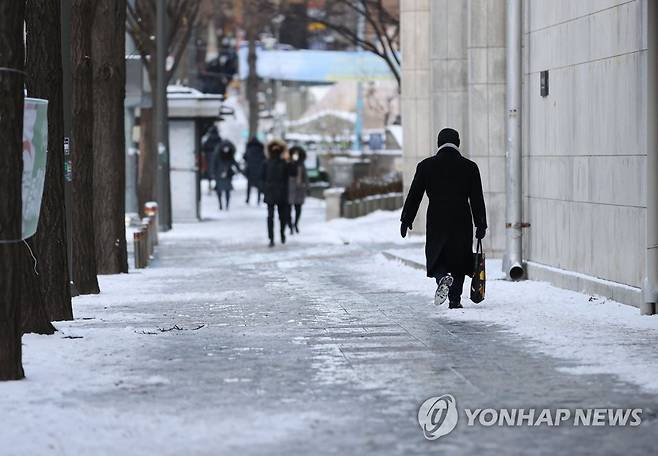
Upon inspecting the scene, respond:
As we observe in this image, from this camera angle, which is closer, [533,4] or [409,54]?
[533,4]

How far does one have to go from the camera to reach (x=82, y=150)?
20.3 m

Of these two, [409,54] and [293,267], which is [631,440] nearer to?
[293,267]

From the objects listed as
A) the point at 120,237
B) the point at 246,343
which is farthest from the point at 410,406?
the point at 120,237

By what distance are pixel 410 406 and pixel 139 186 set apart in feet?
108

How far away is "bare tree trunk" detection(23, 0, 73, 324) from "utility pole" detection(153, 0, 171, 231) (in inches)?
845

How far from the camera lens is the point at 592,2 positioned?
18.4 m

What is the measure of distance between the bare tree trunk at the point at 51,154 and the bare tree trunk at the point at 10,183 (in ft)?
11.7

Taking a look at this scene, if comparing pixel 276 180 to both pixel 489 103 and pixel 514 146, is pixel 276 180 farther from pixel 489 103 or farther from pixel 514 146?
pixel 514 146

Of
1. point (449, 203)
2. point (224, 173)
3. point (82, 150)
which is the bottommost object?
point (224, 173)

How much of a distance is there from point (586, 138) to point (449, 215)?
8.36ft

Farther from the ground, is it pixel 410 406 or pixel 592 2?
pixel 592 2

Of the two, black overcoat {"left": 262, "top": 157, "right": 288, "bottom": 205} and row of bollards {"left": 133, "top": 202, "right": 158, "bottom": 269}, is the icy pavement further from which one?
black overcoat {"left": 262, "top": 157, "right": 288, "bottom": 205}
